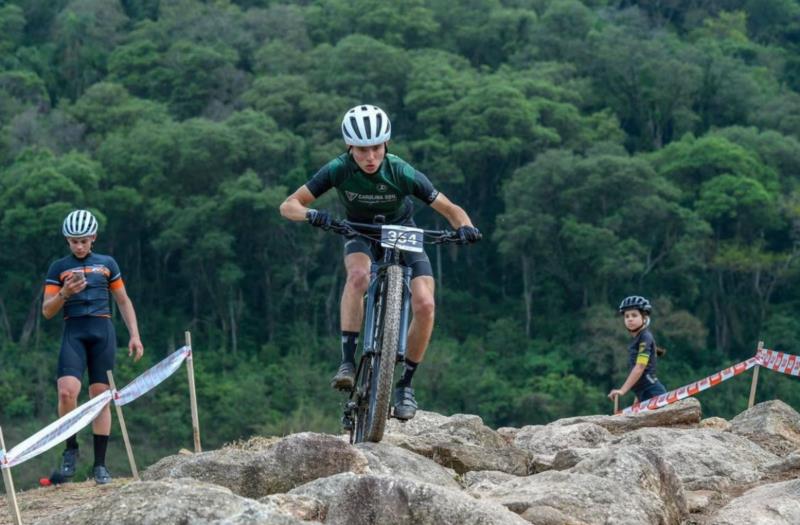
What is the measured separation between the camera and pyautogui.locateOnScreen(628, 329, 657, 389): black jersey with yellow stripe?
1477cm

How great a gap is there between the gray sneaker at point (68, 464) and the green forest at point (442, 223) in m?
40.3

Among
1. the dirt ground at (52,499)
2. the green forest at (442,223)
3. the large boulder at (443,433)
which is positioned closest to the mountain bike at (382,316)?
the large boulder at (443,433)

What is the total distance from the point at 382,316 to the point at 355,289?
0.29 meters

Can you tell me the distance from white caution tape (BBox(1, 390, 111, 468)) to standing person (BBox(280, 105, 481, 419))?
1.87 meters

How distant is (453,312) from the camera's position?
65938 mm

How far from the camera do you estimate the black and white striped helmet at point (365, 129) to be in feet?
35.3

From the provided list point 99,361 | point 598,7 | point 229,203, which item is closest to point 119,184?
point 229,203

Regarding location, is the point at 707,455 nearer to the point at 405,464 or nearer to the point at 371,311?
the point at 405,464

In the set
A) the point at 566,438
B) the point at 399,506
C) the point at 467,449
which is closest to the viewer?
the point at 399,506

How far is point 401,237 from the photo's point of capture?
1075 centimetres

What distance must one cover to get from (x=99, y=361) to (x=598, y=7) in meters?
78.7

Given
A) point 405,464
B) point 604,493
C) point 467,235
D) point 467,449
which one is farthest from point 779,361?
point 604,493

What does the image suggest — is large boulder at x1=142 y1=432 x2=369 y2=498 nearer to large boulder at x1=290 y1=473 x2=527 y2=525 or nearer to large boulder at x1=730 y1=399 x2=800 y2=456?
large boulder at x1=290 y1=473 x2=527 y2=525

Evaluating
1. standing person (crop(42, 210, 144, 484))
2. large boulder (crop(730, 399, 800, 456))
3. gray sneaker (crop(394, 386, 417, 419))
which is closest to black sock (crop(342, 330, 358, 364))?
gray sneaker (crop(394, 386, 417, 419))
